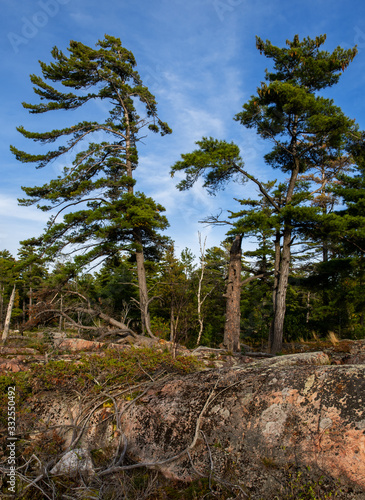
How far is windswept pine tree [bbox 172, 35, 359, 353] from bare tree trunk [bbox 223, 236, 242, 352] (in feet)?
5.18

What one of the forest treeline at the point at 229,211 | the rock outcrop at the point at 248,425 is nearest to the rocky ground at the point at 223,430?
the rock outcrop at the point at 248,425

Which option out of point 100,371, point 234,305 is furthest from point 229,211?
point 100,371

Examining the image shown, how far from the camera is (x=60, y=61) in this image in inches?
628

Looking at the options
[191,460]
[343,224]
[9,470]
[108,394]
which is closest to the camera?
[191,460]

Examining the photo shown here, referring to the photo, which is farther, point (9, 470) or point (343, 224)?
point (343, 224)

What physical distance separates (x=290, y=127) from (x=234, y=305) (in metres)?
8.34

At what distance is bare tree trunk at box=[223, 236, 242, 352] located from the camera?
42.9 ft

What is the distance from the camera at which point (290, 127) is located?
47.0 feet

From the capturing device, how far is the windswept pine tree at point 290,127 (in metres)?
12.6

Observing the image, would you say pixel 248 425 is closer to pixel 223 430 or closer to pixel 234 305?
pixel 223 430

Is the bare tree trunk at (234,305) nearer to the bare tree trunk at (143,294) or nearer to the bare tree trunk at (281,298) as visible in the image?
the bare tree trunk at (281,298)

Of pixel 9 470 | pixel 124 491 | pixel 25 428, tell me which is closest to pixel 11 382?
pixel 25 428

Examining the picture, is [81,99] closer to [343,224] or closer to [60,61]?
[60,61]

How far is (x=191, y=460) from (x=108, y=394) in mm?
1594
